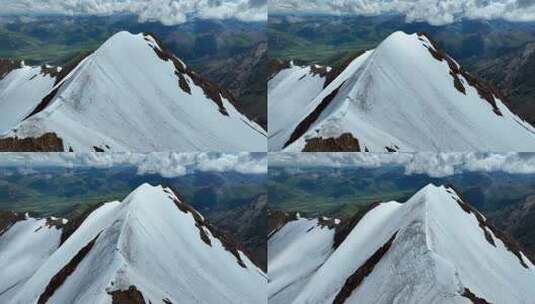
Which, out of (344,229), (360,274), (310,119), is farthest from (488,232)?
(310,119)

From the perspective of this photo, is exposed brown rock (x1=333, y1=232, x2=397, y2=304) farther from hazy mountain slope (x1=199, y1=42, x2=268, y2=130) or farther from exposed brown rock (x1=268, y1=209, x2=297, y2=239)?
hazy mountain slope (x1=199, y1=42, x2=268, y2=130)

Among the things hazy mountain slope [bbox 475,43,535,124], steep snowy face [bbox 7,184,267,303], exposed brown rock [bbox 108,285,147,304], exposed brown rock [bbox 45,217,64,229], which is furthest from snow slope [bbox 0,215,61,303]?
Answer: hazy mountain slope [bbox 475,43,535,124]

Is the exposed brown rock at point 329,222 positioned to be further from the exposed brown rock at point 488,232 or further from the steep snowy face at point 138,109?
the exposed brown rock at point 488,232

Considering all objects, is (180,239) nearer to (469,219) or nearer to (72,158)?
(72,158)

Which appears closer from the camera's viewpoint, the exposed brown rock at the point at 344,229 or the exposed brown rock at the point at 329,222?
the exposed brown rock at the point at 329,222

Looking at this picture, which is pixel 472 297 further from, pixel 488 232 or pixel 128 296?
pixel 128 296

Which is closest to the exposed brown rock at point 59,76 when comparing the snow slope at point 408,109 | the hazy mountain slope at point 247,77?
the hazy mountain slope at point 247,77
